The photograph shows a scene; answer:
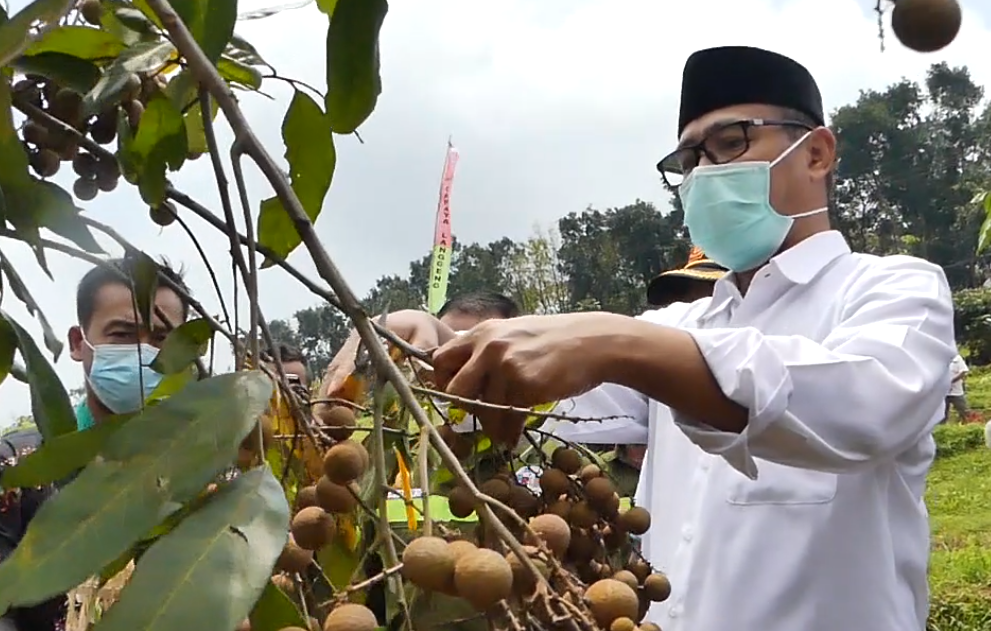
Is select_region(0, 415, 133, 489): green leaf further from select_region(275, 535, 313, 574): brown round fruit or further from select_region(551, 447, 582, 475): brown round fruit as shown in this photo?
select_region(551, 447, 582, 475): brown round fruit

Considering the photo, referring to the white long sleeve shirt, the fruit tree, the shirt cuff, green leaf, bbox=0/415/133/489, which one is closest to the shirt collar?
the white long sleeve shirt

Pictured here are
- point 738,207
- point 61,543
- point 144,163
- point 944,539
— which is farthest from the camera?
point 944,539

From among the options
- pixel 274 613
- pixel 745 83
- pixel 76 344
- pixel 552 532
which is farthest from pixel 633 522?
pixel 76 344

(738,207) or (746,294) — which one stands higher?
(738,207)

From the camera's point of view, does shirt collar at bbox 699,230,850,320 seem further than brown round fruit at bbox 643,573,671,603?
Yes

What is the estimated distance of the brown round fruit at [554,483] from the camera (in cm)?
Answer: 60

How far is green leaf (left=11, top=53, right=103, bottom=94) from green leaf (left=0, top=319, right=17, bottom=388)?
0.15 m

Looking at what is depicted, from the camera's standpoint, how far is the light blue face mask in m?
1.34

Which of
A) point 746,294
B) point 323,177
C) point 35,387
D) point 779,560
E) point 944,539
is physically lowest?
point 944,539

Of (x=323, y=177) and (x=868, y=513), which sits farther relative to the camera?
(x=868, y=513)

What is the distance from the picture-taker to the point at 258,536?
13.7 inches

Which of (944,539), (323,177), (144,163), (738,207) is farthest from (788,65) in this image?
(944,539)

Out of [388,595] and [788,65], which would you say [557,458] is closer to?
[388,595]

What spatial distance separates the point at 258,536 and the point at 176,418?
64mm
